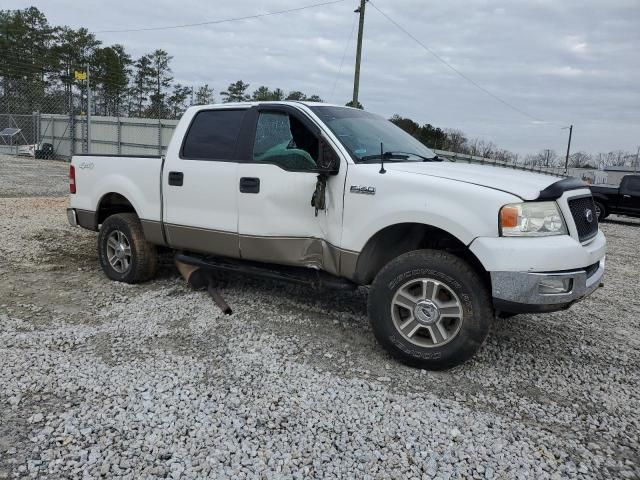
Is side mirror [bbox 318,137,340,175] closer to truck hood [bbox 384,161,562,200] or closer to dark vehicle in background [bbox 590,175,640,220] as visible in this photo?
truck hood [bbox 384,161,562,200]

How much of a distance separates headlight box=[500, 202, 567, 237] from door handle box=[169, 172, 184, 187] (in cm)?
307

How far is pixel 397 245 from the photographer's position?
13.5 feet

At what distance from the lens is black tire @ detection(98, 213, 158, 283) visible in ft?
18.0

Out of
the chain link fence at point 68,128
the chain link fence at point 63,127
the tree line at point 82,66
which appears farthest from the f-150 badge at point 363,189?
the tree line at point 82,66

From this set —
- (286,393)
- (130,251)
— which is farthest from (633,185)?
(286,393)

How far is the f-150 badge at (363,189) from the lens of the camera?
3.82 m

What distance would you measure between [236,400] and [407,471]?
1.16m

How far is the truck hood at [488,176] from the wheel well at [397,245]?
0.42 metres

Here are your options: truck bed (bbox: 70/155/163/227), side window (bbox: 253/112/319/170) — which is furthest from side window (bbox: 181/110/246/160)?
truck bed (bbox: 70/155/163/227)

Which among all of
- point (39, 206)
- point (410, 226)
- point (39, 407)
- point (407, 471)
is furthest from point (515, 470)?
point (39, 206)

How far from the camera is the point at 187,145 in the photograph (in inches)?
199

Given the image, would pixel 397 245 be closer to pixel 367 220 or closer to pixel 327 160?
pixel 367 220

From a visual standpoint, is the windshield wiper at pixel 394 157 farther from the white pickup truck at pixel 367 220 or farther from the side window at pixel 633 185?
the side window at pixel 633 185

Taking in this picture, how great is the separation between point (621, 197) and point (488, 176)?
1444cm
